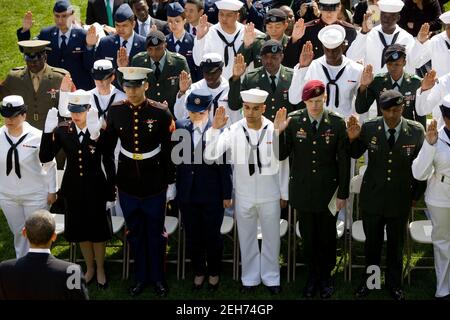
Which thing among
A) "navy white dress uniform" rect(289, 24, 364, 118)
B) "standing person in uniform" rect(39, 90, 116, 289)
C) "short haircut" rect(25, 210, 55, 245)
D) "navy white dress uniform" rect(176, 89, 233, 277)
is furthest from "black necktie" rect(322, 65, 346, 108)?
"short haircut" rect(25, 210, 55, 245)

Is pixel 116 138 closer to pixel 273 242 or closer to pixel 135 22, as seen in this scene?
pixel 273 242

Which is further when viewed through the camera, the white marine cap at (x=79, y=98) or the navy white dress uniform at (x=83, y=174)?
the navy white dress uniform at (x=83, y=174)

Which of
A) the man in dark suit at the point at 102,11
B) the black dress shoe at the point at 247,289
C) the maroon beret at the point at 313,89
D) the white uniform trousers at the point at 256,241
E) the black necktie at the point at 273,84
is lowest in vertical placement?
the black dress shoe at the point at 247,289

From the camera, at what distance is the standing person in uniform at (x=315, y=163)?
380 inches

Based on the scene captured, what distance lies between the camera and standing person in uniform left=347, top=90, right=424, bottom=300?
954 centimetres

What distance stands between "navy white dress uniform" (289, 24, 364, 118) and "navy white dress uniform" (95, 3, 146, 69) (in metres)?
2.53

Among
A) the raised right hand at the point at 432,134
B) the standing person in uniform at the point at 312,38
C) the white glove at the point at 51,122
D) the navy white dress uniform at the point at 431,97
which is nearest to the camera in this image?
the raised right hand at the point at 432,134

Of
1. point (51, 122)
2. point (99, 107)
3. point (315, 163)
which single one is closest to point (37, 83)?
point (99, 107)

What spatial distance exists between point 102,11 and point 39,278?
8035 mm

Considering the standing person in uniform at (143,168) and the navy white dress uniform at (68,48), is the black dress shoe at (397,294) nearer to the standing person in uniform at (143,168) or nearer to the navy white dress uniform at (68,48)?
the standing person in uniform at (143,168)

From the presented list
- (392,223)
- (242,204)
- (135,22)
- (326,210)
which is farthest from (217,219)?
(135,22)

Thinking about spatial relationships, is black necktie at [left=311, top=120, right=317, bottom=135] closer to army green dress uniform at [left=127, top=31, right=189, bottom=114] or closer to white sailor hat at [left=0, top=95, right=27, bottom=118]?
army green dress uniform at [left=127, top=31, right=189, bottom=114]

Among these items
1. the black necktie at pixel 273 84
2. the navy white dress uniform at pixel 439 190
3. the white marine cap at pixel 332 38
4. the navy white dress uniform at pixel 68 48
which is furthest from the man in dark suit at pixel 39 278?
the navy white dress uniform at pixel 68 48

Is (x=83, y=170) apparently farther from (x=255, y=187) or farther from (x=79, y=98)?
(x=255, y=187)
